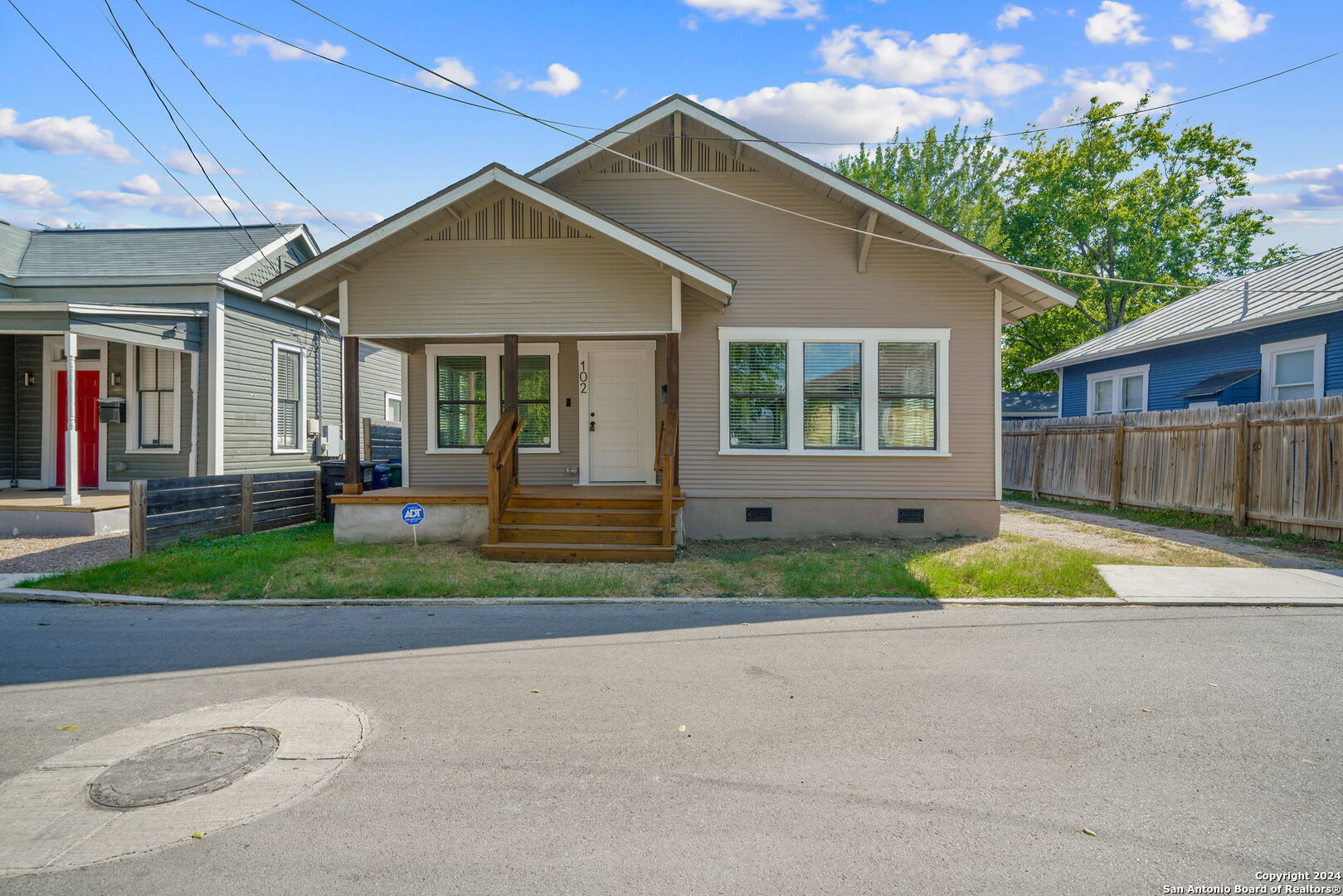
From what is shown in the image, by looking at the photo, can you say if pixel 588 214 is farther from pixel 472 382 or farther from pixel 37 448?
pixel 37 448

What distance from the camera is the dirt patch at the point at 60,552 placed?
387 inches

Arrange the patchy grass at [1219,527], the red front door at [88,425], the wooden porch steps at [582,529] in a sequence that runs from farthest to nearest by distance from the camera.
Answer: the red front door at [88,425] → the patchy grass at [1219,527] → the wooden porch steps at [582,529]

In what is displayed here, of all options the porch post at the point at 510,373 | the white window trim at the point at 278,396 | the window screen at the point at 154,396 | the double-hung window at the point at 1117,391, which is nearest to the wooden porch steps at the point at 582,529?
the porch post at the point at 510,373

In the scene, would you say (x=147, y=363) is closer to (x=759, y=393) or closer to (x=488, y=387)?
(x=488, y=387)

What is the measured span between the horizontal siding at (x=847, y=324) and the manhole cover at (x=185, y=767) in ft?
27.4

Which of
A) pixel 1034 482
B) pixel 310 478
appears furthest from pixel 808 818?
pixel 1034 482

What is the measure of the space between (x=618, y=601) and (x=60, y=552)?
320 inches

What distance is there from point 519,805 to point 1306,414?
42.7ft

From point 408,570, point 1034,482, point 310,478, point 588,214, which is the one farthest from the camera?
point 1034,482

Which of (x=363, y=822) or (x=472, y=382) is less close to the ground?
(x=472, y=382)

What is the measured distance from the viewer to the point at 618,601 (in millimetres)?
8156

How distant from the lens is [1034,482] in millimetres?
20250

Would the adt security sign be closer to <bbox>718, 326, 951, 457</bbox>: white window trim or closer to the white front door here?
the white front door

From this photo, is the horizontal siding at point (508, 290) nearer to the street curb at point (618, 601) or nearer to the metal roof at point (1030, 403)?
the street curb at point (618, 601)
